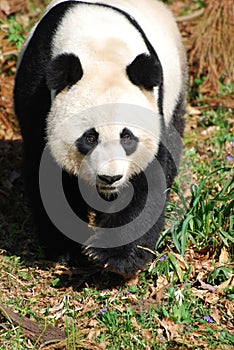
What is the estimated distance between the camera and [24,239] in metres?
5.11

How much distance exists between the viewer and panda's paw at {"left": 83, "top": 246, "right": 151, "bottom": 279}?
446 cm

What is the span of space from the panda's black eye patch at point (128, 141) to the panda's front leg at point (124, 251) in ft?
2.28

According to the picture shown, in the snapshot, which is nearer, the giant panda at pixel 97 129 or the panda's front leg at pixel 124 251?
the giant panda at pixel 97 129

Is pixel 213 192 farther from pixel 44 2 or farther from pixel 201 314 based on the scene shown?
pixel 44 2

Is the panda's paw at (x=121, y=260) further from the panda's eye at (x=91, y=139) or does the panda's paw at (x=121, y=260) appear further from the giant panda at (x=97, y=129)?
the panda's eye at (x=91, y=139)

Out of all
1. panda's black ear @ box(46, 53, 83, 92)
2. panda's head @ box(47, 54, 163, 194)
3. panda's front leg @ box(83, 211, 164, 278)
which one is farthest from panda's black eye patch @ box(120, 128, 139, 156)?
panda's front leg @ box(83, 211, 164, 278)

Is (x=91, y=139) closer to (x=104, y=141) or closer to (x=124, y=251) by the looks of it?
(x=104, y=141)

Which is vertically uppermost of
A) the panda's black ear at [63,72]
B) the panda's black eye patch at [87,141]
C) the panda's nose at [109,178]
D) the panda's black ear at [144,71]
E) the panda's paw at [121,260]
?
the panda's black ear at [63,72]

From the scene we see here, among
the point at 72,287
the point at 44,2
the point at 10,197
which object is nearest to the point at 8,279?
the point at 72,287

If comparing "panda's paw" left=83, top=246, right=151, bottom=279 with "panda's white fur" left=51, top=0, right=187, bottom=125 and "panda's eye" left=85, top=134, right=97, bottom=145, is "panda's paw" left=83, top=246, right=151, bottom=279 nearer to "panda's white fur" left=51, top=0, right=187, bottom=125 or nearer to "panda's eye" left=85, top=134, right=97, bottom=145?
"panda's eye" left=85, top=134, right=97, bottom=145

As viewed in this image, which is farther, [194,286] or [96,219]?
[96,219]

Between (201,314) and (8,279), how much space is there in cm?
140

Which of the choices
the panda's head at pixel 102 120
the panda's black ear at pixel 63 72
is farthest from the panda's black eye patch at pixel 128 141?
the panda's black ear at pixel 63 72

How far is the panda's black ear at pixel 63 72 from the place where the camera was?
3.99 m
